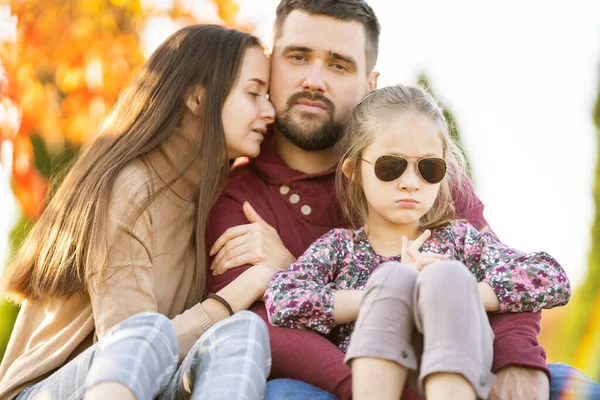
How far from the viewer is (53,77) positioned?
4957 millimetres

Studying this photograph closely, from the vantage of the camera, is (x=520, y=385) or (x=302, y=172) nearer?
(x=520, y=385)

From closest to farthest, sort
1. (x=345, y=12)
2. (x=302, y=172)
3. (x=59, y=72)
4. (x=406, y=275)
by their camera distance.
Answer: (x=406, y=275) < (x=302, y=172) < (x=345, y=12) < (x=59, y=72)

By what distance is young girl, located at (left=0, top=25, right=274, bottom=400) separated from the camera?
2670 millimetres

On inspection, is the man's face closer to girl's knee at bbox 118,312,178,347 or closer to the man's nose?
the man's nose

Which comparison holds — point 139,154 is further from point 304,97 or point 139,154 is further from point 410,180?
point 410,180

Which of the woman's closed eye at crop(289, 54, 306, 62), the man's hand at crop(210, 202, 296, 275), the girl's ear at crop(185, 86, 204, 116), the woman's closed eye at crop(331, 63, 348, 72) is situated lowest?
the man's hand at crop(210, 202, 296, 275)

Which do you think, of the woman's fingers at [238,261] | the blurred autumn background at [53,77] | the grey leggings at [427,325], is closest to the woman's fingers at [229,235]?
the woman's fingers at [238,261]

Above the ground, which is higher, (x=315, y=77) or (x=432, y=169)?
(x=315, y=77)

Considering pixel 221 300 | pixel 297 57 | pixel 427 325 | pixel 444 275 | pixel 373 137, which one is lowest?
pixel 221 300

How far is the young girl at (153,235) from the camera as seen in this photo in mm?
2670

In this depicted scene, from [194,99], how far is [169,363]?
139 cm

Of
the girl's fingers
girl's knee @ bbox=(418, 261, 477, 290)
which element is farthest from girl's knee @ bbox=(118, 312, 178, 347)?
the girl's fingers

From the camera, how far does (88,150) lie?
3.46 meters

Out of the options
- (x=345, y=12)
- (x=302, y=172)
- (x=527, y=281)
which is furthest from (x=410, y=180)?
(x=345, y=12)
